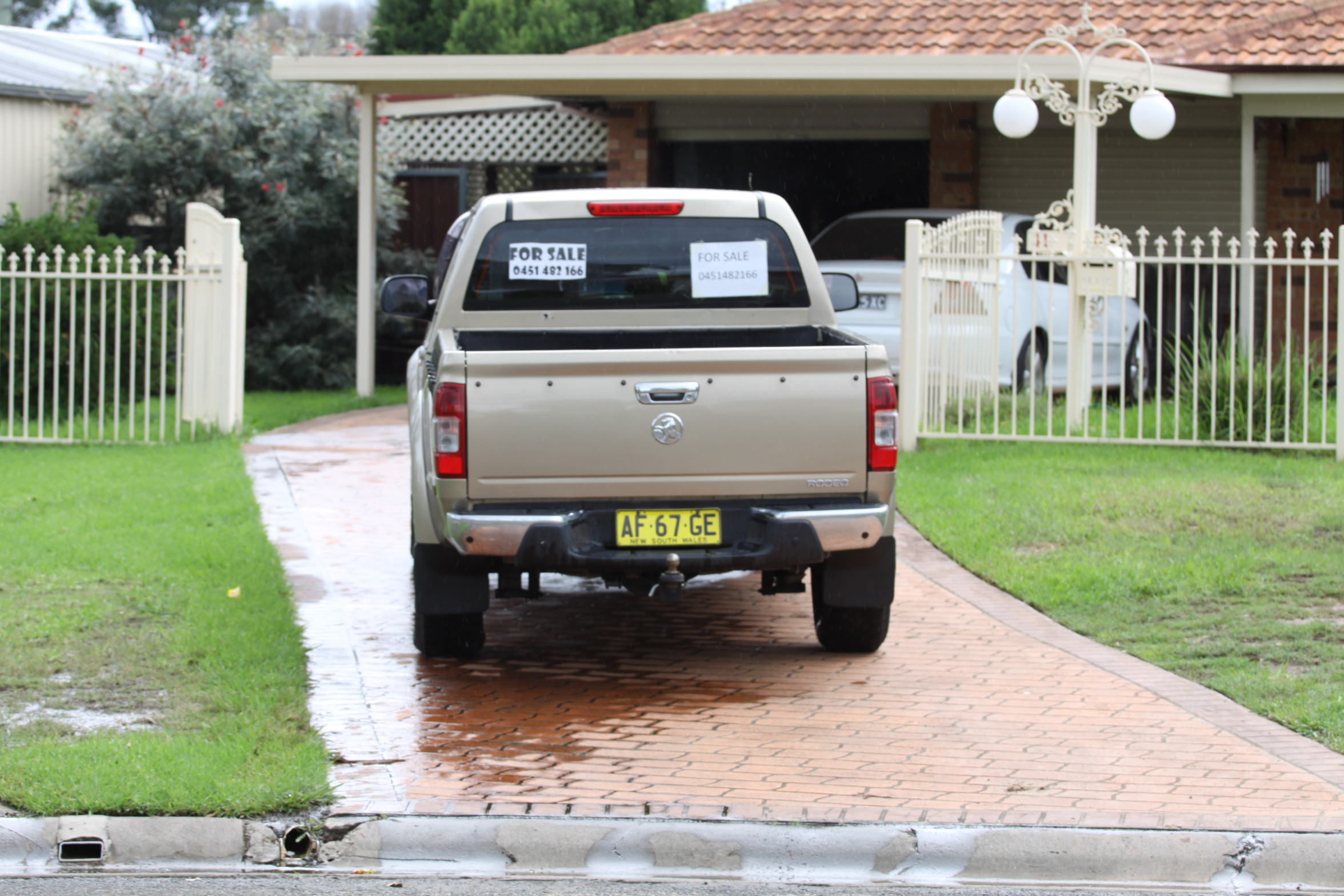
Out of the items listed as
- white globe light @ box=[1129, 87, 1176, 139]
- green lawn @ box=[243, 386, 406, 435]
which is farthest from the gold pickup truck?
green lawn @ box=[243, 386, 406, 435]

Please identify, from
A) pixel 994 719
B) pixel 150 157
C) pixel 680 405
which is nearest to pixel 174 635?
pixel 680 405

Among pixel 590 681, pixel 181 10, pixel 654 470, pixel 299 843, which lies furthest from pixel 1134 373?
pixel 181 10

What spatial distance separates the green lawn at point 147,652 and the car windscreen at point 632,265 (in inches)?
68.8

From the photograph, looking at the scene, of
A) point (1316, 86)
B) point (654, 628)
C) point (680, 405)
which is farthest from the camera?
point (1316, 86)

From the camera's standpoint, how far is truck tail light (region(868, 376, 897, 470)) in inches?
229

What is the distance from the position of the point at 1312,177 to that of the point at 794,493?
37.9 ft

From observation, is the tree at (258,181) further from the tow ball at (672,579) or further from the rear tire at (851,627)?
the tow ball at (672,579)

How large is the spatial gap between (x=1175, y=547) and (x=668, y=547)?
3.58 m

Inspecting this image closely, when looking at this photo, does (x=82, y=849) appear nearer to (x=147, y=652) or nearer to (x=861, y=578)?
(x=147, y=652)

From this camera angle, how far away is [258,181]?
16156mm

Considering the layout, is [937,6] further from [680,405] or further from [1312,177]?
[680,405]

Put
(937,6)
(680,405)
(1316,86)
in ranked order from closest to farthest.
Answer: (680,405) < (1316,86) < (937,6)

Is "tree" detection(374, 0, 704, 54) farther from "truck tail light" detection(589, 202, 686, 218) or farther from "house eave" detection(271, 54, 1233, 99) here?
"truck tail light" detection(589, 202, 686, 218)

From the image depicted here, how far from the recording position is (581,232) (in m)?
6.87
